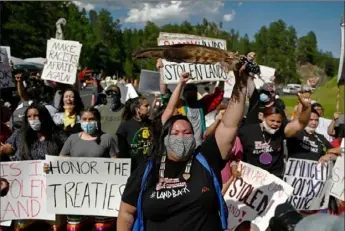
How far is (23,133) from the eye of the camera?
5012 mm

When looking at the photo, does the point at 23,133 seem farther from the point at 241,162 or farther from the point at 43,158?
the point at 241,162

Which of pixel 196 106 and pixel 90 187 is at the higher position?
pixel 196 106

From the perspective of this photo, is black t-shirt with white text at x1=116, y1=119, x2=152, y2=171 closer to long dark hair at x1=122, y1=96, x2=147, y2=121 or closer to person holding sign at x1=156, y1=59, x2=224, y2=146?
long dark hair at x1=122, y1=96, x2=147, y2=121

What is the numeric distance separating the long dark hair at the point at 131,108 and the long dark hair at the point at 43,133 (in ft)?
3.19

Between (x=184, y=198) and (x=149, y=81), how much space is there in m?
6.92

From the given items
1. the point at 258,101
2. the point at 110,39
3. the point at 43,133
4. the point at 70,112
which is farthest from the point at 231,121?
the point at 110,39

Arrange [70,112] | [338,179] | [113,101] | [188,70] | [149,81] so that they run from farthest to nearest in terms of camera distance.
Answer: [149,81]
[188,70]
[113,101]
[70,112]
[338,179]

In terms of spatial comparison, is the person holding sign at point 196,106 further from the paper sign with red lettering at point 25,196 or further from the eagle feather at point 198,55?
the eagle feather at point 198,55

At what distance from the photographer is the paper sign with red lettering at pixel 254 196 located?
460 centimetres

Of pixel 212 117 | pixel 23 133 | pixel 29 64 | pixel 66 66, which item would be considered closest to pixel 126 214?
pixel 23 133

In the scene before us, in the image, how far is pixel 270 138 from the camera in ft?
15.5

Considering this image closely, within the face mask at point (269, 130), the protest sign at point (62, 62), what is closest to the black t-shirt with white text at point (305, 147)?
the face mask at point (269, 130)

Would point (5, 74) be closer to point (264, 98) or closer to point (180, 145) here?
point (264, 98)

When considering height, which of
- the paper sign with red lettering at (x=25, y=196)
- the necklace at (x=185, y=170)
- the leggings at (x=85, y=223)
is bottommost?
the leggings at (x=85, y=223)
